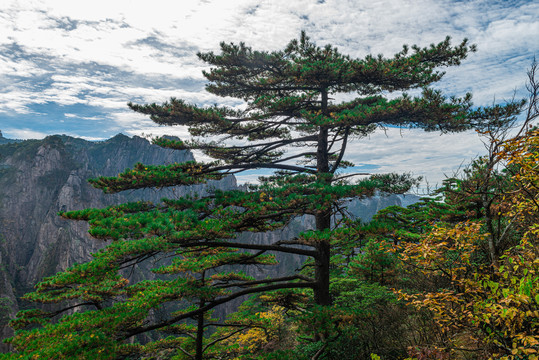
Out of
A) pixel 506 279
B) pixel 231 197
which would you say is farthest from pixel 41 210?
pixel 506 279

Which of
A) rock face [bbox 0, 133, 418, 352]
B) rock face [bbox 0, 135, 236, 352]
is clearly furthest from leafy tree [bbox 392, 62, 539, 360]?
rock face [bbox 0, 135, 236, 352]

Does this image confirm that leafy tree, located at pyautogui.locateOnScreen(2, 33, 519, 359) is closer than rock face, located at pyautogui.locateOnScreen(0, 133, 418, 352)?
Yes

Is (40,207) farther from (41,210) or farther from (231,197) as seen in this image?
(231,197)

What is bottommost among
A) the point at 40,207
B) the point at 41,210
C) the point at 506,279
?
the point at 41,210

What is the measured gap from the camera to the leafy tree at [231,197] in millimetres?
4418

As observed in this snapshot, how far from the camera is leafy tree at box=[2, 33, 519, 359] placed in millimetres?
4418

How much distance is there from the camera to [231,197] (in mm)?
5695

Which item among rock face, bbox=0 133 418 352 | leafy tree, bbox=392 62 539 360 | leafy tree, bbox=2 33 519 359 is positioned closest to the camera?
leafy tree, bbox=392 62 539 360

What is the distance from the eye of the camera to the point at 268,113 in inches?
316

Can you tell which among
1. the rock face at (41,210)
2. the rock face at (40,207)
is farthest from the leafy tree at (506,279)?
the rock face at (40,207)

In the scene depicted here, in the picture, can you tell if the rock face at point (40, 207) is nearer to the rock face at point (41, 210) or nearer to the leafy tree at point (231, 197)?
the rock face at point (41, 210)

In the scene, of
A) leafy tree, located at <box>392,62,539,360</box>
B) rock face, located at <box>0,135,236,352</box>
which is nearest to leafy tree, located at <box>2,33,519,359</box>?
leafy tree, located at <box>392,62,539,360</box>

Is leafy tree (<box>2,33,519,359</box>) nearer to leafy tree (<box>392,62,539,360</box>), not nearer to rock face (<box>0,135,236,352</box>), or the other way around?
leafy tree (<box>392,62,539,360</box>)

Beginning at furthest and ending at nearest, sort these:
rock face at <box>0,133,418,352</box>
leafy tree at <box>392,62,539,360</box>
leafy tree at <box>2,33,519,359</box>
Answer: rock face at <box>0,133,418,352</box> → leafy tree at <box>2,33,519,359</box> → leafy tree at <box>392,62,539,360</box>
